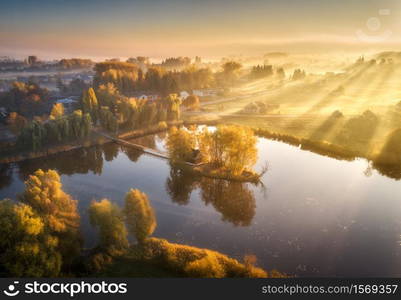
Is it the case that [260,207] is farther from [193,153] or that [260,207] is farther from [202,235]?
[193,153]

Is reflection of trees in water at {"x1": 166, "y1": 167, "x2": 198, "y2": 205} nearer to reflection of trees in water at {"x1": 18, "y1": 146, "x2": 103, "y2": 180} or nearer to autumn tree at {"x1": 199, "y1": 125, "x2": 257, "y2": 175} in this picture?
autumn tree at {"x1": 199, "y1": 125, "x2": 257, "y2": 175}

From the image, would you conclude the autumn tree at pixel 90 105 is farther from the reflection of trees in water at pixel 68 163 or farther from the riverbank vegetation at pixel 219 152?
the riverbank vegetation at pixel 219 152

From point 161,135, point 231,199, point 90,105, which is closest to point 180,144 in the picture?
point 231,199

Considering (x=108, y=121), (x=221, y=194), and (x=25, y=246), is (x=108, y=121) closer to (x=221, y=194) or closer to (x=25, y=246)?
(x=221, y=194)

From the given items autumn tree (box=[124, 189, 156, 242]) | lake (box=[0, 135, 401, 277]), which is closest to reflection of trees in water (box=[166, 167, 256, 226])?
lake (box=[0, 135, 401, 277])

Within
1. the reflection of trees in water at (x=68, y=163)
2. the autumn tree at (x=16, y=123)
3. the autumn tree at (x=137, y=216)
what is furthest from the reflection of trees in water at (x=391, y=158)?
the autumn tree at (x=16, y=123)

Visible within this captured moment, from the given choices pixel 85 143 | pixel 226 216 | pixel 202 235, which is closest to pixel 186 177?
pixel 226 216
